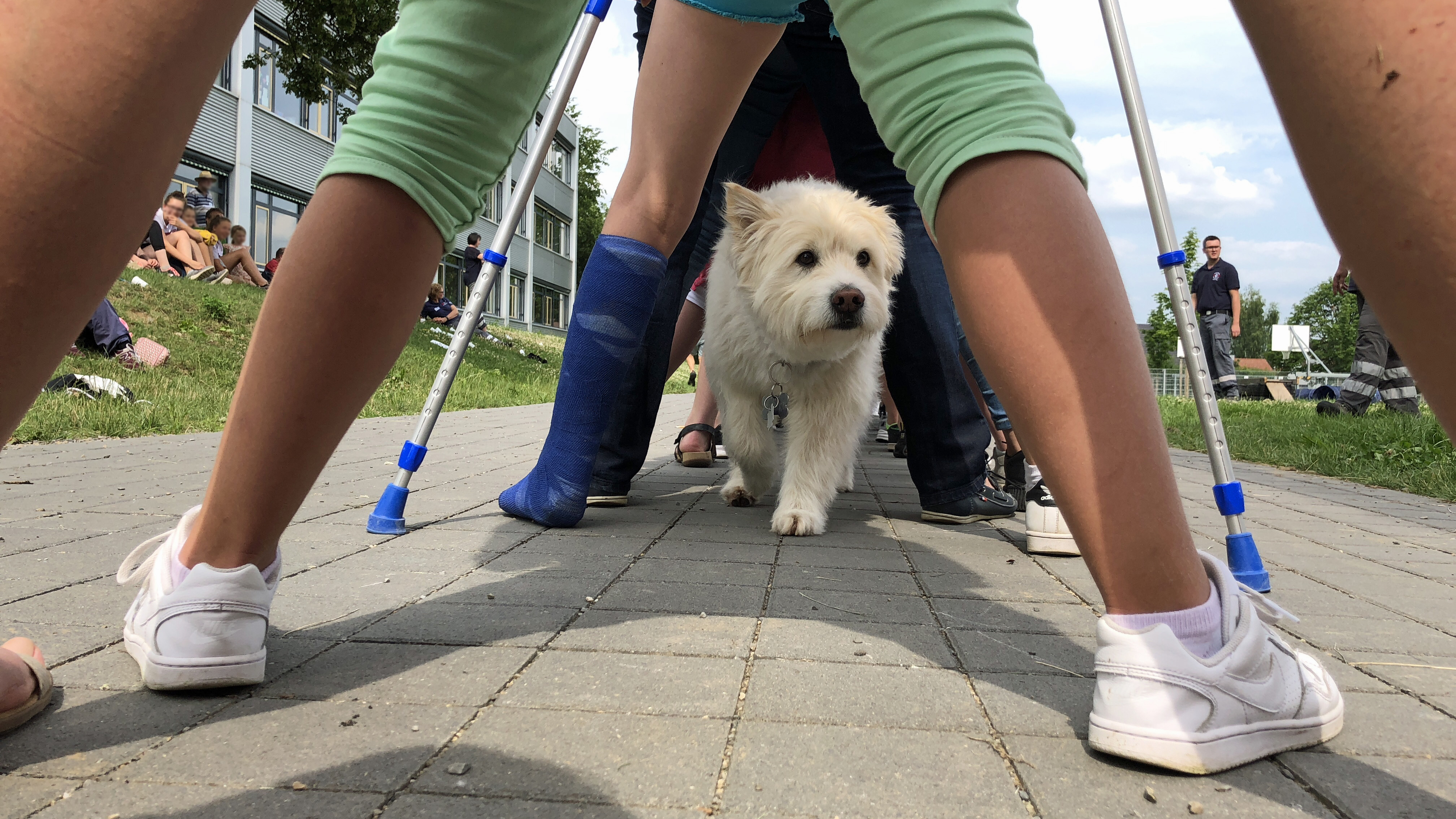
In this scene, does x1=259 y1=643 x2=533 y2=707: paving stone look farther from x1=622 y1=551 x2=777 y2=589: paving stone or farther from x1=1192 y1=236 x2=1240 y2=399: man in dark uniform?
x1=1192 y1=236 x2=1240 y2=399: man in dark uniform

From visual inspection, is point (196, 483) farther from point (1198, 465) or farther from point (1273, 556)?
point (1198, 465)

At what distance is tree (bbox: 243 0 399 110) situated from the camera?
52.6 feet

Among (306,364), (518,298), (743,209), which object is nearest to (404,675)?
(306,364)

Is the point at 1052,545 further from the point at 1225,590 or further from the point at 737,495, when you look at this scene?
the point at 1225,590

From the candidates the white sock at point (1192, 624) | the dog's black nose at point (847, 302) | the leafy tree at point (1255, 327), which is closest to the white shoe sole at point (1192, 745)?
the white sock at point (1192, 624)

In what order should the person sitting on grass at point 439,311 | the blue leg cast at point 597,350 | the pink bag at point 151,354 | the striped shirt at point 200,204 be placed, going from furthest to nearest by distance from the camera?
1. the person sitting on grass at point 439,311
2. the striped shirt at point 200,204
3. the pink bag at point 151,354
4. the blue leg cast at point 597,350

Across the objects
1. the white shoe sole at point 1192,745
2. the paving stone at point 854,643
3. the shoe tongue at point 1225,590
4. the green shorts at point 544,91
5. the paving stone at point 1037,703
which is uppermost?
the green shorts at point 544,91

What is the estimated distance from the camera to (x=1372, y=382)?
986cm

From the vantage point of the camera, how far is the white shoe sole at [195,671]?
1.42 metres

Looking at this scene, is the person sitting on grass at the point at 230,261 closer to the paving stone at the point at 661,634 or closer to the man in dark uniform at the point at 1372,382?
the paving stone at the point at 661,634

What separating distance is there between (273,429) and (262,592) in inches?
11.7

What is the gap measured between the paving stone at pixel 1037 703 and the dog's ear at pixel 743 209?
2507 mm

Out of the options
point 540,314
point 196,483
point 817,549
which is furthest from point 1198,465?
point 540,314

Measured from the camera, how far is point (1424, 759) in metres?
1.32
